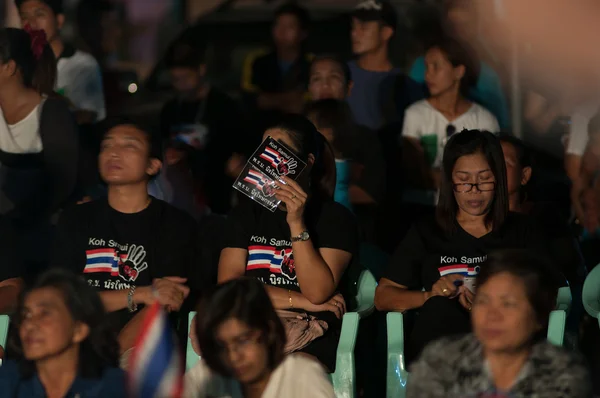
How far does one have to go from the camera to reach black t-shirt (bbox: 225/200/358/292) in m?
5.31

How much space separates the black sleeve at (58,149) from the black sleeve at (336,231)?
1.63m

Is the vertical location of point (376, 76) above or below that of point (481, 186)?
above

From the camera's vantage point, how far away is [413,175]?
6.68 meters

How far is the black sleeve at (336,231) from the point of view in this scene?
5.31 metres

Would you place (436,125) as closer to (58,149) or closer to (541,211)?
(541,211)

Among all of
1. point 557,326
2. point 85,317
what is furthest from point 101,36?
point 557,326

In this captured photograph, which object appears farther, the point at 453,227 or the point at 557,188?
the point at 557,188

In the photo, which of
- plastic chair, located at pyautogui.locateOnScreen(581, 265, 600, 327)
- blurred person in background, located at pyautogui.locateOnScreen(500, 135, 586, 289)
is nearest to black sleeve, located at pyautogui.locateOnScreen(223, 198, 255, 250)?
blurred person in background, located at pyautogui.locateOnScreen(500, 135, 586, 289)

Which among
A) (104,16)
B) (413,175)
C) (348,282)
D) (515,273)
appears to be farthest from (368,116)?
(515,273)

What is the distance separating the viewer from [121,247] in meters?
5.40

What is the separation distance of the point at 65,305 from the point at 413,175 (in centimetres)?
291

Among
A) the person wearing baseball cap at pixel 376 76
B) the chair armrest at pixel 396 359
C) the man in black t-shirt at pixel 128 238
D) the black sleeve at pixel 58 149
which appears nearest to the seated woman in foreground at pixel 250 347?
the chair armrest at pixel 396 359

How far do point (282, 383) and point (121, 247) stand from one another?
156 cm

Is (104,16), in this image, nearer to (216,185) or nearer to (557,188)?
(216,185)
